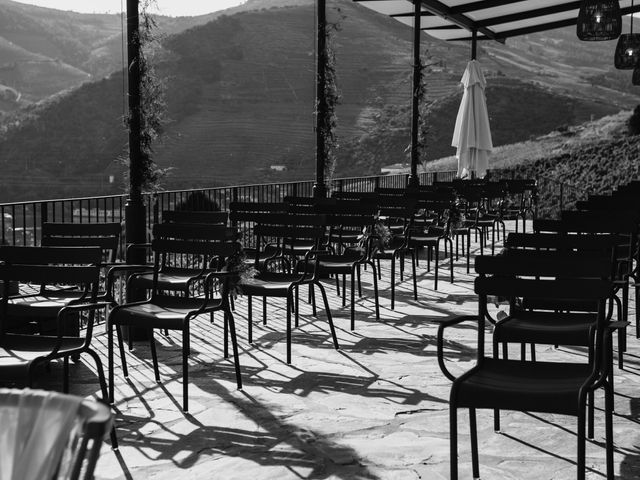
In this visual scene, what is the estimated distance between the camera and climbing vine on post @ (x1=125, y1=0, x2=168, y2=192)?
21.2 feet

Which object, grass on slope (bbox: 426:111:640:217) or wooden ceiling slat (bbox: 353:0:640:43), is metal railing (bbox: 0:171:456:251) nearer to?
wooden ceiling slat (bbox: 353:0:640:43)

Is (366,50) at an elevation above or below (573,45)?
below

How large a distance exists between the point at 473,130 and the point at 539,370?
35.2ft

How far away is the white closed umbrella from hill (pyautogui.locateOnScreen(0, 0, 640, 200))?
54.3 meters

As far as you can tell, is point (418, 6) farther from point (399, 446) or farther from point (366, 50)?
point (366, 50)

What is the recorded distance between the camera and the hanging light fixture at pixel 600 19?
325 inches

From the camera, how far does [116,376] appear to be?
5.33 metres

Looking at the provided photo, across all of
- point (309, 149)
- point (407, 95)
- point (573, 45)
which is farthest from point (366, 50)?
point (573, 45)

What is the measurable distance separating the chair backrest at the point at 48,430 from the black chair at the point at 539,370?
1.75 metres

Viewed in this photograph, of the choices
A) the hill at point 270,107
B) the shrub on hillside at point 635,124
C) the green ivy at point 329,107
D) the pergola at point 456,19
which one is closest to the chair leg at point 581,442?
the pergola at point 456,19

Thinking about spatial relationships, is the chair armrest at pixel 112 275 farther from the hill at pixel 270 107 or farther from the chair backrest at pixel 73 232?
the hill at pixel 270 107

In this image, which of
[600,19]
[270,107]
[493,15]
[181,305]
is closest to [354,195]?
[600,19]

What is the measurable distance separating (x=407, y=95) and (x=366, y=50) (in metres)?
14.5

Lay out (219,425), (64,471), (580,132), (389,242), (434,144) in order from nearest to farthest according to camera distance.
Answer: (64,471), (219,425), (389,242), (580,132), (434,144)
